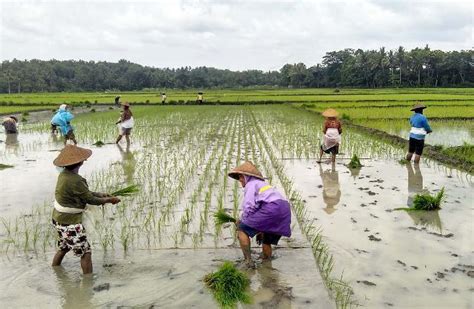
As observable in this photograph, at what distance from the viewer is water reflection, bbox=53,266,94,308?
3.51 meters

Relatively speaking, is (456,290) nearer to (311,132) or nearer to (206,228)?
(206,228)

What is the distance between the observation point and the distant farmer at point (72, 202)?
A: 3.86 meters

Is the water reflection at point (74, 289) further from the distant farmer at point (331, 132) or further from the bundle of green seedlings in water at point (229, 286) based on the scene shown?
the distant farmer at point (331, 132)

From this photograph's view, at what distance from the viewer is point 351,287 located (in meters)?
3.70

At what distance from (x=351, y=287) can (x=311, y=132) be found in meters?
11.1

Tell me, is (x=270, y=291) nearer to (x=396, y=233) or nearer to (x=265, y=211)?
(x=265, y=211)

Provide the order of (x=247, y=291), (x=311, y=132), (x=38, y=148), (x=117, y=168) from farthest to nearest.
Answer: (x=311, y=132) < (x=38, y=148) < (x=117, y=168) < (x=247, y=291)

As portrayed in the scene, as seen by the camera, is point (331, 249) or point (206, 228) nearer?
point (331, 249)

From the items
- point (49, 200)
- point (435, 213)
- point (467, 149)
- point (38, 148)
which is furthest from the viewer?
point (38, 148)

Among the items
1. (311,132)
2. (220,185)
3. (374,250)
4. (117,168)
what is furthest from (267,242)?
(311,132)

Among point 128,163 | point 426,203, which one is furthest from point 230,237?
point 128,163

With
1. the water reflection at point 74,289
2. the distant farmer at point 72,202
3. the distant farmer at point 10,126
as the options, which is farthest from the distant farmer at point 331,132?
the distant farmer at point 10,126

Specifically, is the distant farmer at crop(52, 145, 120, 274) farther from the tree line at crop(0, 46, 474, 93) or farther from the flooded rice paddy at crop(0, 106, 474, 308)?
the tree line at crop(0, 46, 474, 93)

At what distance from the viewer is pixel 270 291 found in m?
3.62
